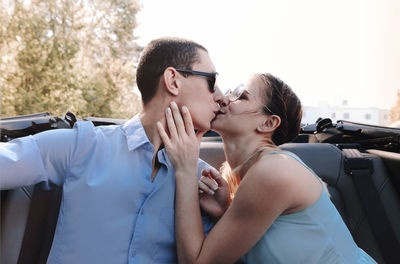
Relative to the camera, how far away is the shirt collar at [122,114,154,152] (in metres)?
1.87

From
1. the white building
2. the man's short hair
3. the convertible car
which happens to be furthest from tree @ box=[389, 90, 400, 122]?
the white building

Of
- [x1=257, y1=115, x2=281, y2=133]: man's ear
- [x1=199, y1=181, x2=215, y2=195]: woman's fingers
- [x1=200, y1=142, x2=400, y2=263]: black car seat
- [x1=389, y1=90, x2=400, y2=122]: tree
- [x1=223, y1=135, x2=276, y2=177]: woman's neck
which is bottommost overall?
[x1=389, y1=90, x2=400, y2=122]: tree

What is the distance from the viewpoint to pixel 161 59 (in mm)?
2004

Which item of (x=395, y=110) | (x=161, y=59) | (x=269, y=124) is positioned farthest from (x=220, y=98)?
(x=395, y=110)

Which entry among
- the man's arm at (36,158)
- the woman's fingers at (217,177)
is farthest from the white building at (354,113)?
the man's arm at (36,158)

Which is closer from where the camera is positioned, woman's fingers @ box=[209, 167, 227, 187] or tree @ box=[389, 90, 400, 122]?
woman's fingers @ box=[209, 167, 227, 187]

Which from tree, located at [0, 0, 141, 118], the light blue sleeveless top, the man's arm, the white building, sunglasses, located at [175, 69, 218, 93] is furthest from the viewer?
the white building

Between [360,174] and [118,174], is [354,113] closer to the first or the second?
[360,174]

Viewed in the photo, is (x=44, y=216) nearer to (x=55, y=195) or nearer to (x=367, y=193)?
(x=55, y=195)

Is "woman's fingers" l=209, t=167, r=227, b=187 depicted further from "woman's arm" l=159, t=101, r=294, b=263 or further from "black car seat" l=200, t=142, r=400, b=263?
"black car seat" l=200, t=142, r=400, b=263

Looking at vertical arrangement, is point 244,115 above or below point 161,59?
below

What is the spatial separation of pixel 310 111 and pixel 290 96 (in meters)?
56.1

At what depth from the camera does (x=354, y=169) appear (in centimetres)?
258

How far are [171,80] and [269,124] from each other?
0.71 m
